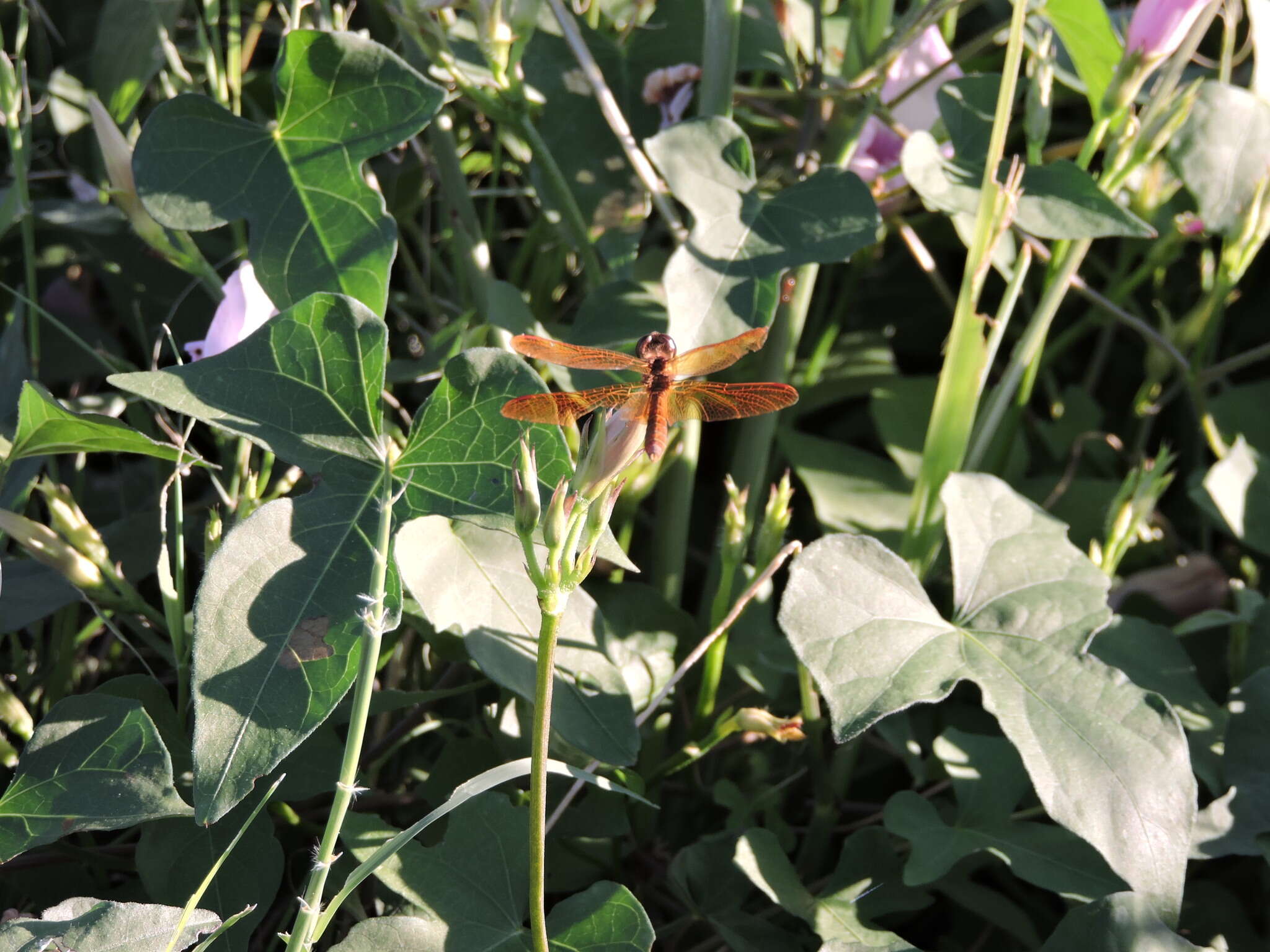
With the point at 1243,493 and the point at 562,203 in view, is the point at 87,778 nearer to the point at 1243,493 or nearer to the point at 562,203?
the point at 562,203

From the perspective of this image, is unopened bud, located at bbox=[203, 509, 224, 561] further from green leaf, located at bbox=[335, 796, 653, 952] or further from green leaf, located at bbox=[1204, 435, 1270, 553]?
green leaf, located at bbox=[1204, 435, 1270, 553]

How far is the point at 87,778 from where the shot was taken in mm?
577

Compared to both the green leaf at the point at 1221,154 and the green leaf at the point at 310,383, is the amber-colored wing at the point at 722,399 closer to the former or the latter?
the green leaf at the point at 310,383

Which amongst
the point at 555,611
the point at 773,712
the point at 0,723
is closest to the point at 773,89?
the point at 773,712

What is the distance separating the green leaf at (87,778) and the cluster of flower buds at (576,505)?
248 millimetres

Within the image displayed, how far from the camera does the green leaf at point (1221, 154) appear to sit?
851 mm

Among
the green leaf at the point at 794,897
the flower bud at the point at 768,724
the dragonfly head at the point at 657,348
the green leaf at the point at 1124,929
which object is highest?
the dragonfly head at the point at 657,348

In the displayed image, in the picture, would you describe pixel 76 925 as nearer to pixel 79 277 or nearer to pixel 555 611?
pixel 555 611

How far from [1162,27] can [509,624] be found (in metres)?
0.61

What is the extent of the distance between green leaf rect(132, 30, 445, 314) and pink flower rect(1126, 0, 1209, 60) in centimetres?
49

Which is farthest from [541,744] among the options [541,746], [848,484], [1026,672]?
[848,484]

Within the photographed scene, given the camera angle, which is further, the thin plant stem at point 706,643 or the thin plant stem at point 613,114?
the thin plant stem at point 613,114

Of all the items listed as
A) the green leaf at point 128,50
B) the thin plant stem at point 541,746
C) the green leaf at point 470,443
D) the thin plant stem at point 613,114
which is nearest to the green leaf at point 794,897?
the thin plant stem at point 541,746

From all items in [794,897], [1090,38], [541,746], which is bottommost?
[794,897]
